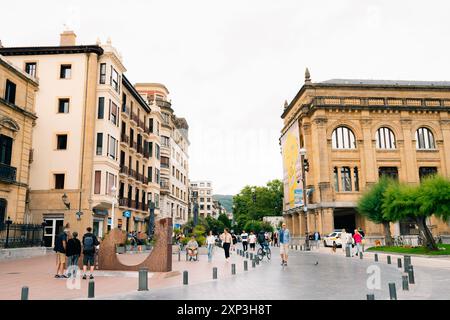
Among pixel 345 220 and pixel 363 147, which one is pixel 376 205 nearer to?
pixel 363 147

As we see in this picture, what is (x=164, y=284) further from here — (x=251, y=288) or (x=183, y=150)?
(x=183, y=150)

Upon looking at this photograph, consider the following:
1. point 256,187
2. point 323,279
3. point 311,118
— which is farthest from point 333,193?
point 256,187

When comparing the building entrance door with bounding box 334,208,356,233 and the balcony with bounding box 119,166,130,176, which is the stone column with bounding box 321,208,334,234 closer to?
the building entrance door with bounding box 334,208,356,233

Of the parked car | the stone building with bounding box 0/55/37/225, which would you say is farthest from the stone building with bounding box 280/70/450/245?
the stone building with bounding box 0/55/37/225

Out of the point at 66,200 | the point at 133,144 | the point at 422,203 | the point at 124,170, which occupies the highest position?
the point at 133,144

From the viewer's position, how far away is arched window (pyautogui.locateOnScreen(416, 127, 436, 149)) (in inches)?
1858

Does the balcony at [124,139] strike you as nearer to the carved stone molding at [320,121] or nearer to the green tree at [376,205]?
the carved stone molding at [320,121]

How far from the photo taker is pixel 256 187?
94.1 metres

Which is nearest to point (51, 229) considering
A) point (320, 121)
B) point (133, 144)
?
point (133, 144)

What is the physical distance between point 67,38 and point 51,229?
52.7ft

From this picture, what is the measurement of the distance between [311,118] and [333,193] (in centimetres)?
958

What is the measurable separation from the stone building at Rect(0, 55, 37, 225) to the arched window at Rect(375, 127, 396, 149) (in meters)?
36.9

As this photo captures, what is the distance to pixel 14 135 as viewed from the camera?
25.0 metres

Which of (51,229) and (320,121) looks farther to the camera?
(320,121)
